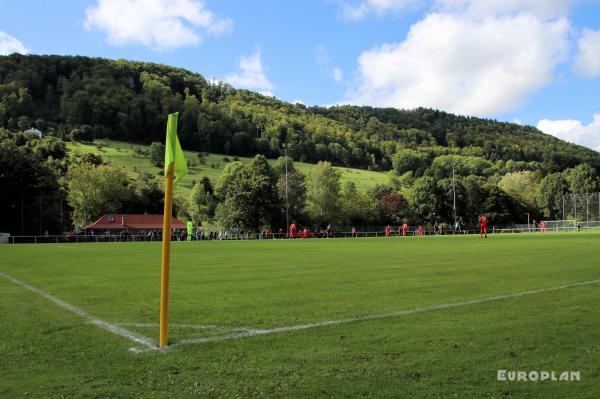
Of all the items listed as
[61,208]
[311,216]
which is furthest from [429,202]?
[61,208]

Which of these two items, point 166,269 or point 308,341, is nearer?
point 308,341

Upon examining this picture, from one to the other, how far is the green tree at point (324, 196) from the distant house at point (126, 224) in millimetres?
26454

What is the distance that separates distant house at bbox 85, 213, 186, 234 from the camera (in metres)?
78.5

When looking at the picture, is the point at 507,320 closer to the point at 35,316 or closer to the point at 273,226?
the point at 35,316

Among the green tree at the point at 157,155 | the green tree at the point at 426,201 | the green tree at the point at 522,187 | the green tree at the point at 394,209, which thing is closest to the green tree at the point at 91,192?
the green tree at the point at 157,155

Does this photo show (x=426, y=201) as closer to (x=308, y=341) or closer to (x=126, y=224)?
(x=126, y=224)

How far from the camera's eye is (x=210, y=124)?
14962cm

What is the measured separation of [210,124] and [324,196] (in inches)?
2548

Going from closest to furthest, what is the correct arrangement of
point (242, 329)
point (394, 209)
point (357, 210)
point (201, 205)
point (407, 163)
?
point (242, 329), point (357, 210), point (394, 209), point (201, 205), point (407, 163)

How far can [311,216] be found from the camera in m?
96.4

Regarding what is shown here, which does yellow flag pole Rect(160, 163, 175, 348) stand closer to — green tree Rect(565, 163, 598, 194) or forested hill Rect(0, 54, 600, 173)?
green tree Rect(565, 163, 598, 194)

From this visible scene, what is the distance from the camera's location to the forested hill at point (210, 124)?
148000mm

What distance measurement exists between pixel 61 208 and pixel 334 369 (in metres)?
76.4

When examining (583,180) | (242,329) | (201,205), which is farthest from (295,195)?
(242,329)
